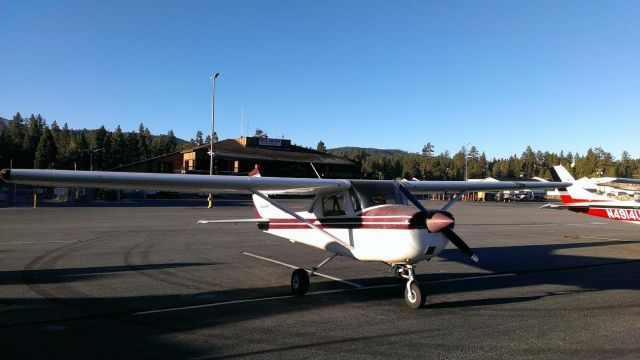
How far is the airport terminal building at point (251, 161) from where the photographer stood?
278ft

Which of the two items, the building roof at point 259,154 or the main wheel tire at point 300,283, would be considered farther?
the building roof at point 259,154

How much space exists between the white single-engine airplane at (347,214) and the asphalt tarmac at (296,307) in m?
0.84

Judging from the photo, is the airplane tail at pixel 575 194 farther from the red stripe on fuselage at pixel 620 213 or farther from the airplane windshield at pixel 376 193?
the airplane windshield at pixel 376 193

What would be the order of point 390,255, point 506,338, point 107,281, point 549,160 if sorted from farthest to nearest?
1. point 549,160
2. point 107,281
3. point 390,255
4. point 506,338

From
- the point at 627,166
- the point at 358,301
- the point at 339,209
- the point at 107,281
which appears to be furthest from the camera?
the point at 627,166

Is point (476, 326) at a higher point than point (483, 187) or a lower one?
lower

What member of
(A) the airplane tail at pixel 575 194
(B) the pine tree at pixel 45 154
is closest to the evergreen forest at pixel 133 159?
(B) the pine tree at pixel 45 154

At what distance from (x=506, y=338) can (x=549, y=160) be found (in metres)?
195

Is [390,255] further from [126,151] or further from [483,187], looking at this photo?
[126,151]

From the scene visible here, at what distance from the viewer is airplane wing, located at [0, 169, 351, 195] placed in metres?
6.73

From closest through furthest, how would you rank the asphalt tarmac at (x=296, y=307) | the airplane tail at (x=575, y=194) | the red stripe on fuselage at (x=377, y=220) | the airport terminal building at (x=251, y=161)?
the asphalt tarmac at (x=296, y=307) < the red stripe on fuselage at (x=377, y=220) < the airplane tail at (x=575, y=194) < the airport terminal building at (x=251, y=161)

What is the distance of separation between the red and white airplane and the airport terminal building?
58.1 meters

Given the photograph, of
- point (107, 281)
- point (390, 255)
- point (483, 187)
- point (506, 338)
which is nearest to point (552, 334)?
point (506, 338)

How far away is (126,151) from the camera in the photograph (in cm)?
12750
